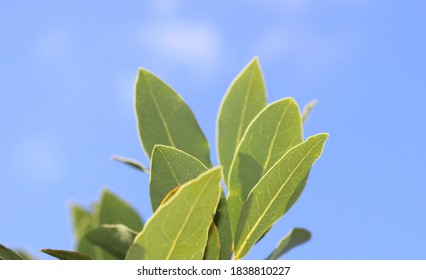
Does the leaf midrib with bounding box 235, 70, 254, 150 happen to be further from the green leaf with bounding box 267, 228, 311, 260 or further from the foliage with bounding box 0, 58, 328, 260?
the green leaf with bounding box 267, 228, 311, 260

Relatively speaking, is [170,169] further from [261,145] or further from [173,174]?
[261,145]

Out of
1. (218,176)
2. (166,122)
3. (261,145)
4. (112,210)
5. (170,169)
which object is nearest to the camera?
(218,176)

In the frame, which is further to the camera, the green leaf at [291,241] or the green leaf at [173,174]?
the green leaf at [291,241]

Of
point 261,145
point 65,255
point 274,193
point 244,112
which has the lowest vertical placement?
point 65,255

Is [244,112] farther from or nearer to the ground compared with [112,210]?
farther from the ground

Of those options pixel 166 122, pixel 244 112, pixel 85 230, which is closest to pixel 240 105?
pixel 244 112

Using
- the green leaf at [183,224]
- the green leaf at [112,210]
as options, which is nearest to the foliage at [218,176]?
the green leaf at [183,224]

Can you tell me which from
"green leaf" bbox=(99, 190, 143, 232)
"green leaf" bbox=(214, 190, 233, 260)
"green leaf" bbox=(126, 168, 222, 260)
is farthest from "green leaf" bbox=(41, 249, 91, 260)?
"green leaf" bbox=(99, 190, 143, 232)

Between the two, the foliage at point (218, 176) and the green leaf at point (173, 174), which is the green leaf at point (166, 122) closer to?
the foliage at point (218, 176)
